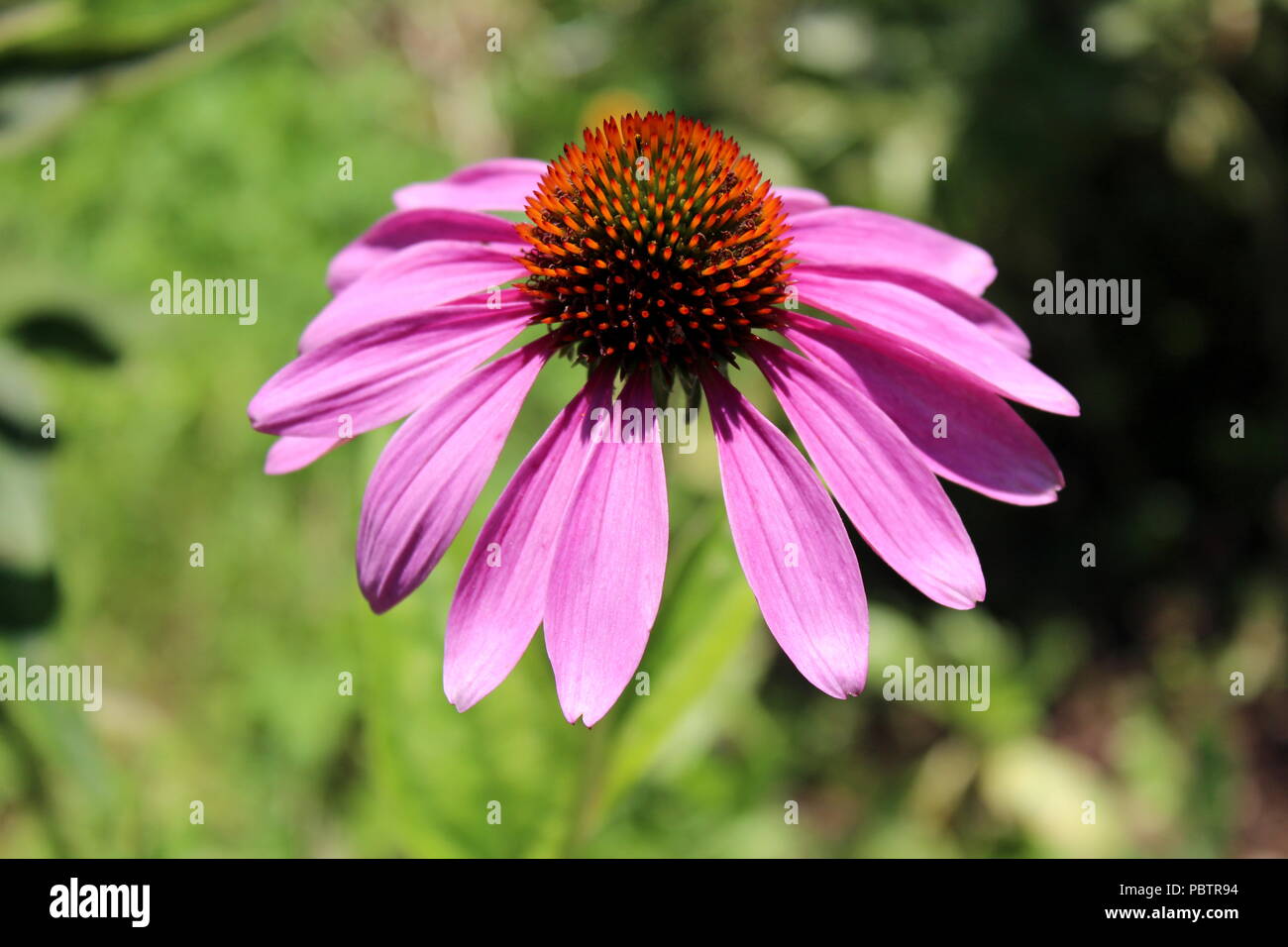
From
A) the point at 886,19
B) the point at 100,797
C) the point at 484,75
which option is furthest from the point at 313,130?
the point at 100,797

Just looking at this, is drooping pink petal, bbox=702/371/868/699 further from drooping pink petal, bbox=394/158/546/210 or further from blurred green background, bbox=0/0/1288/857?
blurred green background, bbox=0/0/1288/857

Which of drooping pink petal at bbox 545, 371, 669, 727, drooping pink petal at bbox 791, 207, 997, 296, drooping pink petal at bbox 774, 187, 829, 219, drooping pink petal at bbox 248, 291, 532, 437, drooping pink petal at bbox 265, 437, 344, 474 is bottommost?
drooping pink petal at bbox 545, 371, 669, 727

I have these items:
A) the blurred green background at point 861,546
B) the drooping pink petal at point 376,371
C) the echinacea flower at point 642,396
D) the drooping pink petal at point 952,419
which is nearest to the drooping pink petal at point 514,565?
the echinacea flower at point 642,396

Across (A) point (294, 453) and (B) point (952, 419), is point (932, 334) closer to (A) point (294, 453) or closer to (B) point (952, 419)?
(B) point (952, 419)

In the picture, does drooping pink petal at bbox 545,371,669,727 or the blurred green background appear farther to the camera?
the blurred green background

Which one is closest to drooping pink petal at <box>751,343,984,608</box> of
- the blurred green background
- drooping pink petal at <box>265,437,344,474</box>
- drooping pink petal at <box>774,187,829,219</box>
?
drooping pink petal at <box>774,187,829,219</box>

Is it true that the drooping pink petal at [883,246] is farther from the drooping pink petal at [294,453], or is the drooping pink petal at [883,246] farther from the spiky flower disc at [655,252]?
the drooping pink petal at [294,453]

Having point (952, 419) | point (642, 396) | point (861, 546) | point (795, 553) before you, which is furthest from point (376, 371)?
point (861, 546)

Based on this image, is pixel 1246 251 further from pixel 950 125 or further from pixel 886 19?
pixel 886 19
